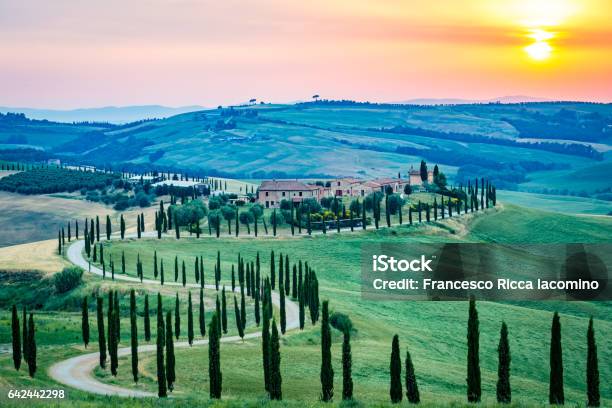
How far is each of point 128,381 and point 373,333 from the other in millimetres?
26243

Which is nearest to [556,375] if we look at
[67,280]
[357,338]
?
[357,338]

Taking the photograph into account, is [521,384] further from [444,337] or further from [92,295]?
[92,295]

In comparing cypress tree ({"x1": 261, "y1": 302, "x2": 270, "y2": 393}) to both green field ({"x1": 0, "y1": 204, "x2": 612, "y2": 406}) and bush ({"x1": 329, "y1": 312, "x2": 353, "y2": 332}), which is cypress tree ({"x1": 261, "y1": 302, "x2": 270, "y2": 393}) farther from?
bush ({"x1": 329, "y1": 312, "x2": 353, "y2": 332})

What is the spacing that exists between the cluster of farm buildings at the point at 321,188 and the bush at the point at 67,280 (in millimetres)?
69938

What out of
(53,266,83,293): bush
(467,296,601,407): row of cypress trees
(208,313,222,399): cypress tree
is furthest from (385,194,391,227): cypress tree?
(208,313,222,399): cypress tree

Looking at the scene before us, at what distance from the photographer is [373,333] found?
7631 centimetres

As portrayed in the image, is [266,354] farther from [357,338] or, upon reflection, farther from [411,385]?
[357,338]

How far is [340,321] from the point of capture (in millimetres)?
77500

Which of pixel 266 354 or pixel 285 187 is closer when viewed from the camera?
pixel 266 354

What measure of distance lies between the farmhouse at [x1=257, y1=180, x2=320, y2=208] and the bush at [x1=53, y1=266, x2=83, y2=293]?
6994cm

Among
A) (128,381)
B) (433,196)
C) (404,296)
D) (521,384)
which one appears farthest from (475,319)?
(433,196)

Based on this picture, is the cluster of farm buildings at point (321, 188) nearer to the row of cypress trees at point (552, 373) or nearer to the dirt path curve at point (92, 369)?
the dirt path curve at point (92, 369)

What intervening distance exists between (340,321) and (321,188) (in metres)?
97.2

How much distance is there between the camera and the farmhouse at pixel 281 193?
535 feet
